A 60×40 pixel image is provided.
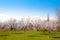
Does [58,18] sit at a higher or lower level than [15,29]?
higher

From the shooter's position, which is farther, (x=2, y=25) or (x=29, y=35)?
(x=29, y=35)

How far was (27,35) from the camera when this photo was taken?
263 inches

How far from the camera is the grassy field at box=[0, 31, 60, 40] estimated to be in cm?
627

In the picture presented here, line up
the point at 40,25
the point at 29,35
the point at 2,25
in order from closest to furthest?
the point at 2,25 → the point at 40,25 → the point at 29,35

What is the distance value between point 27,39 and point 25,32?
31cm

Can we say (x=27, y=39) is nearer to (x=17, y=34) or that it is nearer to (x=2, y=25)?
(x=17, y=34)

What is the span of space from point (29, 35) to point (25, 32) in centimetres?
36

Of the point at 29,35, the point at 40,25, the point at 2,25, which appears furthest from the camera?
the point at 29,35

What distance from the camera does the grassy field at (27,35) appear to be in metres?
6.27

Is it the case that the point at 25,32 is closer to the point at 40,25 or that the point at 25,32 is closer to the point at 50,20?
the point at 40,25

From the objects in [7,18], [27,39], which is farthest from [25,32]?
[7,18]

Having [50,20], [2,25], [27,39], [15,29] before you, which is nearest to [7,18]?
[2,25]

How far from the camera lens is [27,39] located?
245 inches

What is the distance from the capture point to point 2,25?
578 cm
